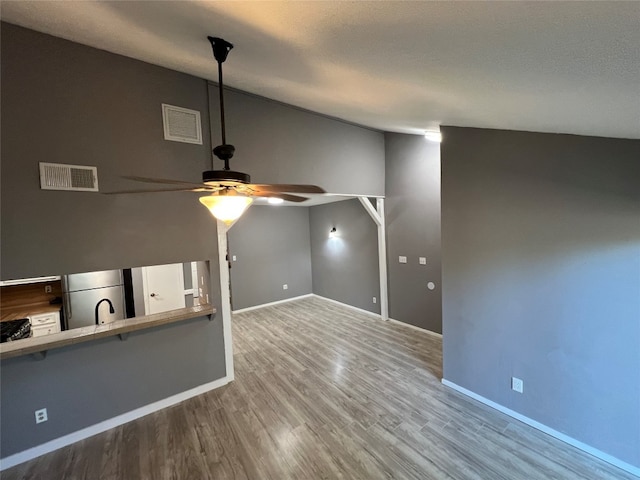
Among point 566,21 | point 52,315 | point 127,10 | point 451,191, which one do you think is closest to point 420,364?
point 451,191

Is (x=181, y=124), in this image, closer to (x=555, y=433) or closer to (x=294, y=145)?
(x=294, y=145)

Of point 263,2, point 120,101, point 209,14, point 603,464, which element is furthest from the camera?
point 120,101

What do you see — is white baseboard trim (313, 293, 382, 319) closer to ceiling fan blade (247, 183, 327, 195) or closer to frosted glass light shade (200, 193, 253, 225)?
ceiling fan blade (247, 183, 327, 195)

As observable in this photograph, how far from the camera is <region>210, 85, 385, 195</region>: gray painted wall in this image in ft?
10.2

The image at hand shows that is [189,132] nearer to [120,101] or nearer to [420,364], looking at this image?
[120,101]

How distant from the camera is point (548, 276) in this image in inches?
88.6

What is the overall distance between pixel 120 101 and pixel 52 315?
9.76 feet

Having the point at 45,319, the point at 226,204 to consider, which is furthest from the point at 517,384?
the point at 45,319

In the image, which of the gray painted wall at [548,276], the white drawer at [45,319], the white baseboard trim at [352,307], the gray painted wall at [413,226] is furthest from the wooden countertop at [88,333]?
the white baseboard trim at [352,307]

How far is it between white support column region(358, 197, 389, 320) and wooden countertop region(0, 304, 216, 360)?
3100 millimetres

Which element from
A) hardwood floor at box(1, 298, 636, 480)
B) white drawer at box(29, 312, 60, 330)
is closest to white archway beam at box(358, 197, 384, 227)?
hardwood floor at box(1, 298, 636, 480)

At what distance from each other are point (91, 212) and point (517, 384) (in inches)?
165

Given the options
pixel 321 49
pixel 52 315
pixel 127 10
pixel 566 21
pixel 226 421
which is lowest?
pixel 226 421

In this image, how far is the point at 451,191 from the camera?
114 inches
